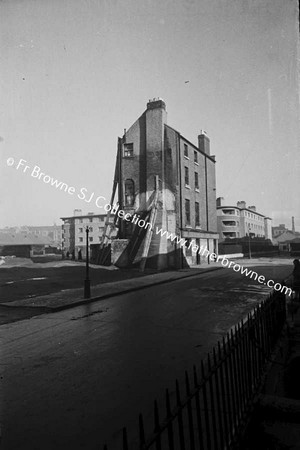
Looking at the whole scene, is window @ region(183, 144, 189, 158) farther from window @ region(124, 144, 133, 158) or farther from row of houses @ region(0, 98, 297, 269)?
window @ region(124, 144, 133, 158)

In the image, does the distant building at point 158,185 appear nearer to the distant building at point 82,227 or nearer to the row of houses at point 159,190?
the row of houses at point 159,190

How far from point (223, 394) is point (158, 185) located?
1077 inches

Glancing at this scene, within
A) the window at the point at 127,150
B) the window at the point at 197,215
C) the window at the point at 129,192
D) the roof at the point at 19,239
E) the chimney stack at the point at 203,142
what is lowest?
the roof at the point at 19,239

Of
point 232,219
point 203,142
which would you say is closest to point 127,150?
point 203,142

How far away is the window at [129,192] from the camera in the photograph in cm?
3225

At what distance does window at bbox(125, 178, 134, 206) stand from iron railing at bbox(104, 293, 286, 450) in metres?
25.2

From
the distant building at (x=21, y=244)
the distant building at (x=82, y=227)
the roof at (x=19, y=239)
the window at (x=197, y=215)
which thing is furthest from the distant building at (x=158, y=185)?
the roof at (x=19, y=239)

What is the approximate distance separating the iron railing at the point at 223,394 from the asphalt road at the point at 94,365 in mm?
534

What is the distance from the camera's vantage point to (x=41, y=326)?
9750 mm

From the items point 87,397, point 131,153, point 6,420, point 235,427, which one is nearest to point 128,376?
point 87,397

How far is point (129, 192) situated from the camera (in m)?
32.5

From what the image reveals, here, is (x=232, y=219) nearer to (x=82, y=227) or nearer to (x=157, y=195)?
(x=82, y=227)

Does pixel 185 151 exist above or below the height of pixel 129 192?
above

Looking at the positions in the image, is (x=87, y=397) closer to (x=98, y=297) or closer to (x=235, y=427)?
(x=235, y=427)
